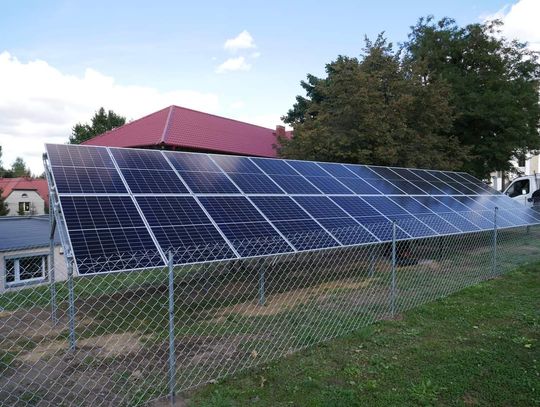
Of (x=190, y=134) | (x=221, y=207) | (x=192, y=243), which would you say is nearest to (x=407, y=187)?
(x=221, y=207)

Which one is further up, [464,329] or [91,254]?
[91,254]

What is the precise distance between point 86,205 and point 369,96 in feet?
37.5

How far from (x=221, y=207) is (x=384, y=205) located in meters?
4.10

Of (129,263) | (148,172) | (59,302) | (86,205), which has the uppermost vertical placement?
(148,172)

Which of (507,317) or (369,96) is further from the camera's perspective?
(369,96)

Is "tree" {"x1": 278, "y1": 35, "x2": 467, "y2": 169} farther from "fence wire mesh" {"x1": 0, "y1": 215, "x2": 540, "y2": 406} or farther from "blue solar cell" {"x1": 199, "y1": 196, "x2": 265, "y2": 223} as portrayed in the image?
"blue solar cell" {"x1": 199, "y1": 196, "x2": 265, "y2": 223}

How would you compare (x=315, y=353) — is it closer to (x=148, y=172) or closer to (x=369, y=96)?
(x=148, y=172)

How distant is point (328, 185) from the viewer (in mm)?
9320

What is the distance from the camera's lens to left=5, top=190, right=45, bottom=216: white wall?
58.1 meters

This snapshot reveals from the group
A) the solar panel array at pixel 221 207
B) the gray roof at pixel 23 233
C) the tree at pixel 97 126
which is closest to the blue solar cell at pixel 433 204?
the solar panel array at pixel 221 207

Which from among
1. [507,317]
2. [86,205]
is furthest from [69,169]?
[507,317]

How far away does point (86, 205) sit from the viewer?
17.8ft

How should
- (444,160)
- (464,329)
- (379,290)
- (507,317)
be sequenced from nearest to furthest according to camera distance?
(464,329)
(507,317)
(379,290)
(444,160)

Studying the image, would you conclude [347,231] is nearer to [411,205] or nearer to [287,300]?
[287,300]
